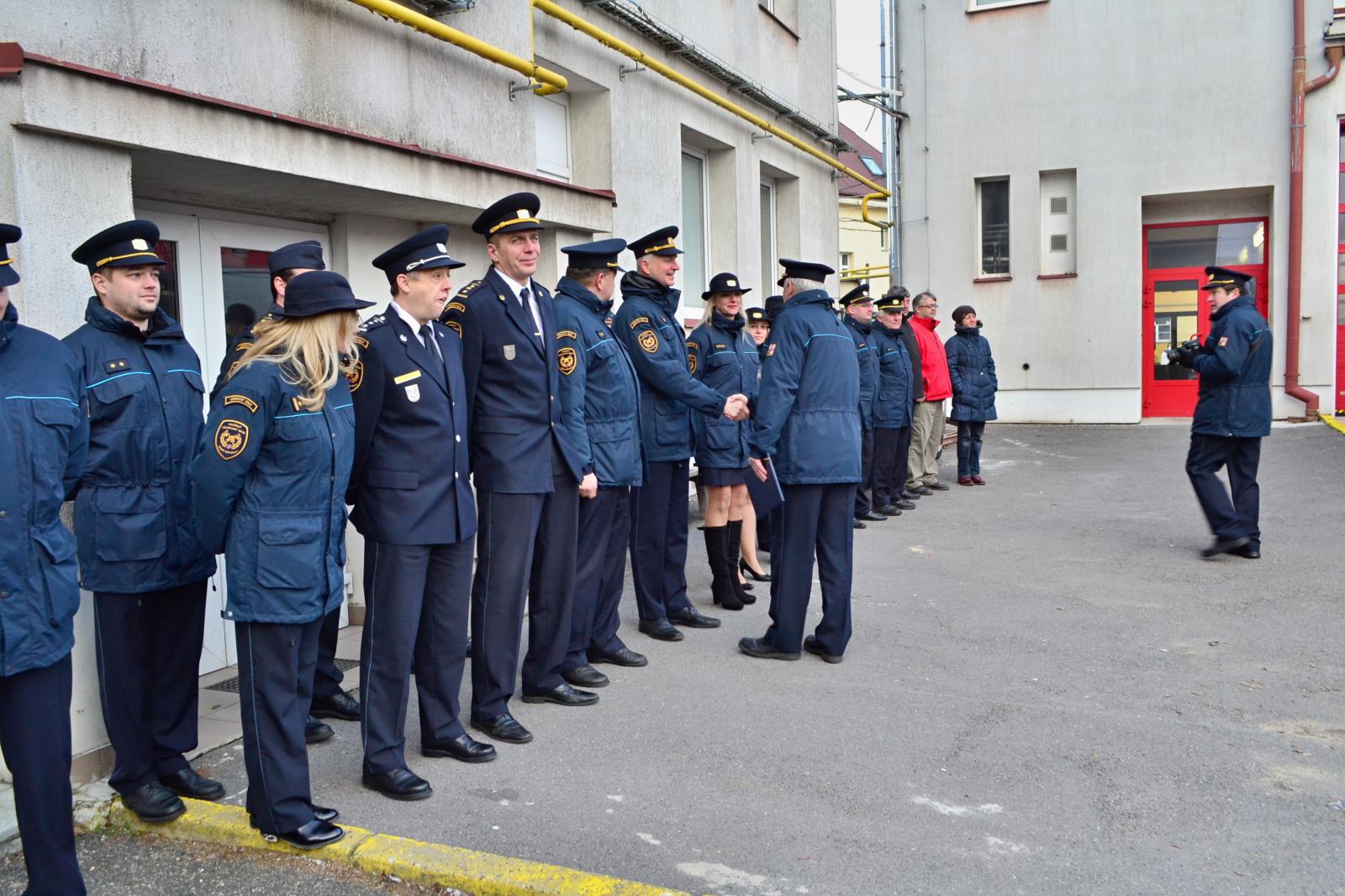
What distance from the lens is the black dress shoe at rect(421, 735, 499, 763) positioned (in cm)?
463

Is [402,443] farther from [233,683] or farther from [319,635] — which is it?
[233,683]

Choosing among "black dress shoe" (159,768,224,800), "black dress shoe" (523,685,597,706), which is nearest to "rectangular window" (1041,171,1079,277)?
"black dress shoe" (523,685,597,706)

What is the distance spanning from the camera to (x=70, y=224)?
449 cm

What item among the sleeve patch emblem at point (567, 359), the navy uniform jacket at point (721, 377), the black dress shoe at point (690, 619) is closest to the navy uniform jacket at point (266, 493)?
the sleeve patch emblem at point (567, 359)

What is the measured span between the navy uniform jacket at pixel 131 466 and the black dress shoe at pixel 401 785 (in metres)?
1.05

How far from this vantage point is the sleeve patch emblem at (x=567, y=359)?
5.34 meters

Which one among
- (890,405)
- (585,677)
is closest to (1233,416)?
(890,405)

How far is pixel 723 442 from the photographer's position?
7180 mm

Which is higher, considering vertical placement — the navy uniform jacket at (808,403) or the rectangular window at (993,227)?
the rectangular window at (993,227)

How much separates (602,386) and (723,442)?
5.65 feet

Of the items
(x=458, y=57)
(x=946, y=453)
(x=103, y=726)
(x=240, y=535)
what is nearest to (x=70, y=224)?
(x=240, y=535)

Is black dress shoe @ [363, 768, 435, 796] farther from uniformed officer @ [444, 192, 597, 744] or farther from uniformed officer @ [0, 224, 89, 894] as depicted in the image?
uniformed officer @ [0, 224, 89, 894]

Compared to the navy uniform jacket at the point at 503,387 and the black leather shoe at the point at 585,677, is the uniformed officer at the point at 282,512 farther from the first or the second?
the black leather shoe at the point at 585,677

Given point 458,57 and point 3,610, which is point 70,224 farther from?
point 458,57
